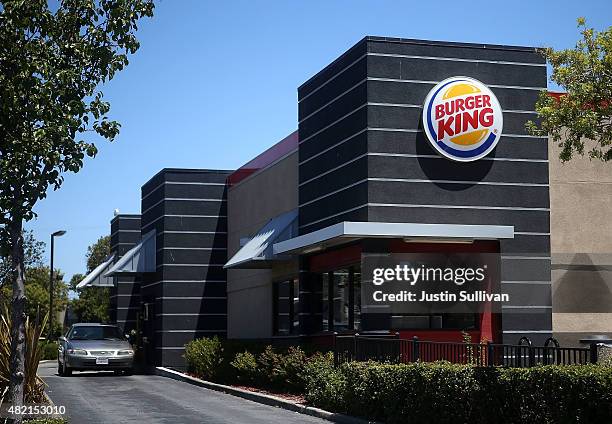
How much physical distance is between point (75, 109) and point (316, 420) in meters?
8.30

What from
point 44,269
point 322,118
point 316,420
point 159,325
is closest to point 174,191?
point 159,325

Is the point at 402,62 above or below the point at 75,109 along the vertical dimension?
above

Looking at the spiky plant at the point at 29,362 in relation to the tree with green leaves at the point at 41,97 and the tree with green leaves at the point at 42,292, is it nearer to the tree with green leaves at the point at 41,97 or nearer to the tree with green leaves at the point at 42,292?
the tree with green leaves at the point at 41,97

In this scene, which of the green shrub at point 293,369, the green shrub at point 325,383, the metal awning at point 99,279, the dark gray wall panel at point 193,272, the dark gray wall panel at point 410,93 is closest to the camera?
the green shrub at point 325,383

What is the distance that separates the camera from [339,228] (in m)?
19.9

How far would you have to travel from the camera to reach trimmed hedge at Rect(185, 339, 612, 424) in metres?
12.0

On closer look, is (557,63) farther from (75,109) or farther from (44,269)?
(44,269)

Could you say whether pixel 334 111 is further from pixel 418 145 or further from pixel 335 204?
pixel 418 145

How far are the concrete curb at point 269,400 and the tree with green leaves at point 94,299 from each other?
33804 mm

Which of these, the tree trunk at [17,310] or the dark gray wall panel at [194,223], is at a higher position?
the dark gray wall panel at [194,223]

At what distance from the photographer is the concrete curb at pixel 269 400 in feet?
58.1

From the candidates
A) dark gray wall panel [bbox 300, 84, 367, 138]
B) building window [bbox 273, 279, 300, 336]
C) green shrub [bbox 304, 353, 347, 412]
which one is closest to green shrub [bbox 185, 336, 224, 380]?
building window [bbox 273, 279, 300, 336]

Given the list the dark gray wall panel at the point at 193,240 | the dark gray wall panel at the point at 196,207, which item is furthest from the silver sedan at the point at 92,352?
the dark gray wall panel at the point at 196,207

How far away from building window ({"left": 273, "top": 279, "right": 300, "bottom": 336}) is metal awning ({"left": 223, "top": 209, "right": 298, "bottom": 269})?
788mm
